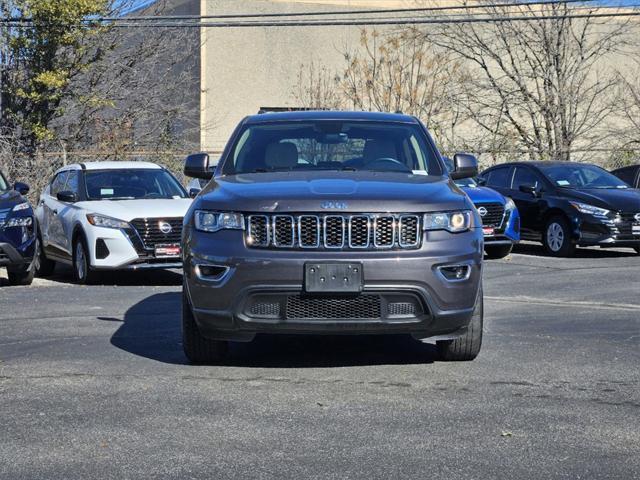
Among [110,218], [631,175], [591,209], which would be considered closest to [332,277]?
[110,218]

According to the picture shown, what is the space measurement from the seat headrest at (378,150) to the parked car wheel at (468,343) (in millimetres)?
1551

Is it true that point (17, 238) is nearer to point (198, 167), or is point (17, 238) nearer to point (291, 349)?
point (198, 167)

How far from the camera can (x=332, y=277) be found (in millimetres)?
7199

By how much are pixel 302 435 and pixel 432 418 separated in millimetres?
809

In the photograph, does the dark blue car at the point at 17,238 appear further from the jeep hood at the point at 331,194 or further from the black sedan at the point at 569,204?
the black sedan at the point at 569,204

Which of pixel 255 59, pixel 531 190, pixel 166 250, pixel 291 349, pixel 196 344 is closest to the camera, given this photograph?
pixel 196 344

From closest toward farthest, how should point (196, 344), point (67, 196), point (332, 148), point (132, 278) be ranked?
point (196, 344) < point (332, 148) < point (67, 196) < point (132, 278)

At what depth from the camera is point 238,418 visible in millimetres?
6297

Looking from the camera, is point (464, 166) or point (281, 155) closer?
point (281, 155)

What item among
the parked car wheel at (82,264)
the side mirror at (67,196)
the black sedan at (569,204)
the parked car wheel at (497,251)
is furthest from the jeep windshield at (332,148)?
the black sedan at (569,204)

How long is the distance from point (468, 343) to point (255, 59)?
2985 cm

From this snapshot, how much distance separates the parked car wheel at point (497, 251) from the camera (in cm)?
1789

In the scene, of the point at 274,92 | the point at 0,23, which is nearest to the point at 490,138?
the point at 274,92

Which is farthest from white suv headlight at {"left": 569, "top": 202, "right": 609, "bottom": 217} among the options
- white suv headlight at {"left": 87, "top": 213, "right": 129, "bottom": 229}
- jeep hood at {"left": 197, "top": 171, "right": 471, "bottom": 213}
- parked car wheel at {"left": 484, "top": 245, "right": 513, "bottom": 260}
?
jeep hood at {"left": 197, "top": 171, "right": 471, "bottom": 213}
